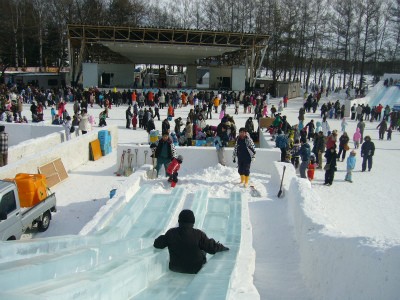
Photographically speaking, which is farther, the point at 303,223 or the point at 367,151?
the point at 367,151

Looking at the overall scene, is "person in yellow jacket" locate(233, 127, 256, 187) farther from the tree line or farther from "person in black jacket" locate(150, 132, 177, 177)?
the tree line

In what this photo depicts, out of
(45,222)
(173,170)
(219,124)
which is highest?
(219,124)

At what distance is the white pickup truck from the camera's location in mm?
6453

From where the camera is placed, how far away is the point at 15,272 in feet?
11.8

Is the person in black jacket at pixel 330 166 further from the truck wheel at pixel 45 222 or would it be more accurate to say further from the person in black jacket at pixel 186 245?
the person in black jacket at pixel 186 245

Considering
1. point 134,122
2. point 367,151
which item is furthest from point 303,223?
point 134,122

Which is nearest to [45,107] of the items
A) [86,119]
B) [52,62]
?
[86,119]

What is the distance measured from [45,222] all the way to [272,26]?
4691 cm

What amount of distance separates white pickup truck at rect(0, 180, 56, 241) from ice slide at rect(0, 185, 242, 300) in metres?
1.49

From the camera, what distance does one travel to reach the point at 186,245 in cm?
432

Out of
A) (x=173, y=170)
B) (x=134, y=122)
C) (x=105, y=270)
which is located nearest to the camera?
(x=105, y=270)

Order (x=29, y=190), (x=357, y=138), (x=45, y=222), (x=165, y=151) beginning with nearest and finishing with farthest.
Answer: (x=29, y=190) < (x=45, y=222) < (x=165, y=151) < (x=357, y=138)

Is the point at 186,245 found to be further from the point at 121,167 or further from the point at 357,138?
the point at 357,138

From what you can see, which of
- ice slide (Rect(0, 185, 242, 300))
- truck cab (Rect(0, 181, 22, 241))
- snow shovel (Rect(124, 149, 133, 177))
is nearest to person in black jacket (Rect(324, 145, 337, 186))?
snow shovel (Rect(124, 149, 133, 177))
